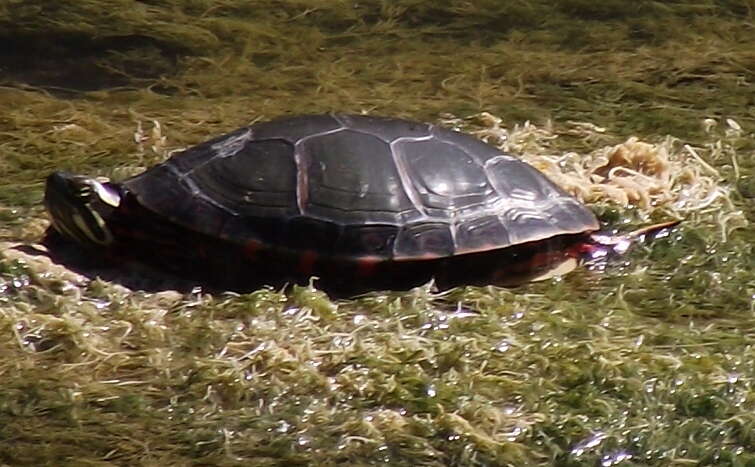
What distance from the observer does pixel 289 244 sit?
4184 millimetres

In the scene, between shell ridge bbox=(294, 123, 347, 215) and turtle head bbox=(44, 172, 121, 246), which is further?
turtle head bbox=(44, 172, 121, 246)

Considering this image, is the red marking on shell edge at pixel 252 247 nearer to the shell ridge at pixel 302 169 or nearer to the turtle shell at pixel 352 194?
the turtle shell at pixel 352 194

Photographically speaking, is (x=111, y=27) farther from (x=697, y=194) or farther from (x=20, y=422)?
(x=20, y=422)

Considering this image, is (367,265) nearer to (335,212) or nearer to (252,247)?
(335,212)

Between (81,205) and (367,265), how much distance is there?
34.8 inches

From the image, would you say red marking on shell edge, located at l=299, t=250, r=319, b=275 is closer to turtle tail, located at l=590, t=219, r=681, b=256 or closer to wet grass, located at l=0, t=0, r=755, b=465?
wet grass, located at l=0, t=0, r=755, b=465

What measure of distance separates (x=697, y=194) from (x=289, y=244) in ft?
5.07

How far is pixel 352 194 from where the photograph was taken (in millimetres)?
4238

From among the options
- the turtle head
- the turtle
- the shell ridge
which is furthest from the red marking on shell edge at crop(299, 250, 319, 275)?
the turtle head

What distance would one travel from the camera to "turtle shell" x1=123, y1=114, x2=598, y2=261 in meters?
4.19

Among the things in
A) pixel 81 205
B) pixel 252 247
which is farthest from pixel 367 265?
pixel 81 205

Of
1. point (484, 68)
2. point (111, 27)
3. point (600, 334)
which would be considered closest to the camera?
point (600, 334)

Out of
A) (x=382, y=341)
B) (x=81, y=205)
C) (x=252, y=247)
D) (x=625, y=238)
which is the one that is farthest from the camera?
(x=625, y=238)

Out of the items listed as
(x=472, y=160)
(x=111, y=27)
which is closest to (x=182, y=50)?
(x=111, y=27)
